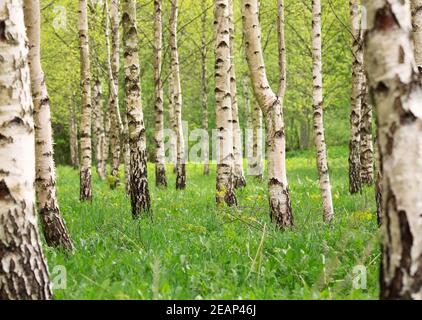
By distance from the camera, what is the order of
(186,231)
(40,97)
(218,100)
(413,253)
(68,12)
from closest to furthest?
1. (413,253)
2. (40,97)
3. (186,231)
4. (218,100)
5. (68,12)

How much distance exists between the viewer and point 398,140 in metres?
3.25

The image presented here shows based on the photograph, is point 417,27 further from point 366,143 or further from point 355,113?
point 366,143

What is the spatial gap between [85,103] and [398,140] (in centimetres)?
1032

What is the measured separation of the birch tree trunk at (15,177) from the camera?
13.1ft

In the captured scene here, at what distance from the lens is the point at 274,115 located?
308 inches

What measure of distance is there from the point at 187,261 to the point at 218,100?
18.1 feet

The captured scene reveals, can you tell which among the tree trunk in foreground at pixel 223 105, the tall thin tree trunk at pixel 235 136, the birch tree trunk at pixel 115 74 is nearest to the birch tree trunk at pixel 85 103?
the birch tree trunk at pixel 115 74

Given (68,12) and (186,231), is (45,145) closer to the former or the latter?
(186,231)

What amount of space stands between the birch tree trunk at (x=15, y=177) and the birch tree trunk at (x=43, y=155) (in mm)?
2656

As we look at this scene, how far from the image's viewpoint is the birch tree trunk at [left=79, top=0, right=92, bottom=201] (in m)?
12.1

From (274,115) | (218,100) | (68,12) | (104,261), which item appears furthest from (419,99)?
(68,12)

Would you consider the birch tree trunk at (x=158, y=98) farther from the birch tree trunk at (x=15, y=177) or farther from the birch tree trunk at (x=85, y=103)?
the birch tree trunk at (x=15, y=177)

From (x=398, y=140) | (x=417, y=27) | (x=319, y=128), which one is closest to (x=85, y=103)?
(x=319, y=128)

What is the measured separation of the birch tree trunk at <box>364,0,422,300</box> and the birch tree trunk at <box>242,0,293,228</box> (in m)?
4.41
